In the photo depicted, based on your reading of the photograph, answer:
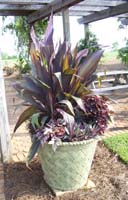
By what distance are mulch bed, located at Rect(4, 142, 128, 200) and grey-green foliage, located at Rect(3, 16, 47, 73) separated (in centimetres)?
690

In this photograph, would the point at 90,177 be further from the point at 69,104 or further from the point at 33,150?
the point at 69,104

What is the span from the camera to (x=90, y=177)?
2590 millimetres

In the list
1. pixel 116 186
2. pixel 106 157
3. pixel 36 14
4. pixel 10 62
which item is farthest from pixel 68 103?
pixel 10 62

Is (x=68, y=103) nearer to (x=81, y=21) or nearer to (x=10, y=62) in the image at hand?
(x=81, y=21)

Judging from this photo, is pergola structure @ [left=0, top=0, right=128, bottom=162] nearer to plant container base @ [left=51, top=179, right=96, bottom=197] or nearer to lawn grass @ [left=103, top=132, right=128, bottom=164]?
lawn grass @ [left=103, top=132, right=128, bottom=164]

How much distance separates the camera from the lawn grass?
117 inches

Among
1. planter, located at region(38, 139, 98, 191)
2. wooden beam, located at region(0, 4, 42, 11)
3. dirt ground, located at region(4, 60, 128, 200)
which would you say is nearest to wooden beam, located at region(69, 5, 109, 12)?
wooden beam, located at region(0, 4, 42, 11)

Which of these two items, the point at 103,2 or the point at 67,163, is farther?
the point at 103,2

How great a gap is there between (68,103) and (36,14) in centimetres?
559

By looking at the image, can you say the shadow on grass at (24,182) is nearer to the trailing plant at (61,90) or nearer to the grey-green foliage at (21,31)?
the trailing plant at (61,90)

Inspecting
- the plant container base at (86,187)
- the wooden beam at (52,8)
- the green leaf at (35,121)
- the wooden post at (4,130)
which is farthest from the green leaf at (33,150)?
the wooden beam at (52,8)

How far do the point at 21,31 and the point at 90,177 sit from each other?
26.1ft

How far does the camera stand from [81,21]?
10055mm

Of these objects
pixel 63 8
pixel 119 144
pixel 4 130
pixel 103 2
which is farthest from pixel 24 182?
pixel 103 2
